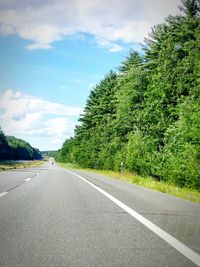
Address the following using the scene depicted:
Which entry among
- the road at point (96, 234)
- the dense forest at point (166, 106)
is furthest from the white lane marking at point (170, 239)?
the dense forest at point (166, 106)

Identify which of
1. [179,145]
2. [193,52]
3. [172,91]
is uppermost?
[193,52]

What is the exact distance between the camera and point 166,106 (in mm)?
25344

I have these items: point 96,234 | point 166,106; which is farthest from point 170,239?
point 166,106

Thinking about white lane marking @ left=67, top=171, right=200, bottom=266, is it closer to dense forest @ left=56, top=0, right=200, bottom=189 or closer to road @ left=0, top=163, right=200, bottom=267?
road @ left=0, top=163, right=200, bottom=267

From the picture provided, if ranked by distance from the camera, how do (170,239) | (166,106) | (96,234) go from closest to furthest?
(170,239)
(96,234)
(166,106)

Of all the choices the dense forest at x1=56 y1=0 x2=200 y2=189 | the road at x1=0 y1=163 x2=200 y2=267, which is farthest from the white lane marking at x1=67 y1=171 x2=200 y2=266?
the dense forest at x1=56 y1=0 x2=200 y2=189

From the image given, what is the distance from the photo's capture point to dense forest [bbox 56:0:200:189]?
61.4 ft

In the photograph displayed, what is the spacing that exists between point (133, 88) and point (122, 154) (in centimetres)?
670

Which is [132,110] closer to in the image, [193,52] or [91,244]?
[193,52]

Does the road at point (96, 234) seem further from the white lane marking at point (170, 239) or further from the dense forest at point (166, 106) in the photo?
the dense forest at point (166, 106)

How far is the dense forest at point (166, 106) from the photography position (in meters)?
18.7

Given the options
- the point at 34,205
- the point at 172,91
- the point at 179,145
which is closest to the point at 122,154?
the point at 172,91

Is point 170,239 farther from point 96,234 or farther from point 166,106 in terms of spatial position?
point 166,106

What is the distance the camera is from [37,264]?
4.48 metres
